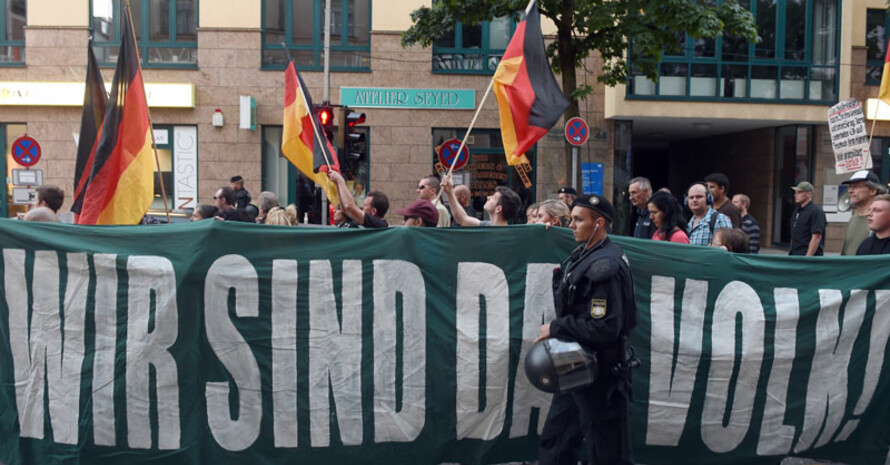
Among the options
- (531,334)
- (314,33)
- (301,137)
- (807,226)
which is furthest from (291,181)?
(531,334)

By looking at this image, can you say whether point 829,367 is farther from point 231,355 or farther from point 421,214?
point 231,355

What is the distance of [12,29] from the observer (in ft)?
60.1

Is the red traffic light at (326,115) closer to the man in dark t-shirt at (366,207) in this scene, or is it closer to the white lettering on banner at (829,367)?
the man in dark t-shirt at (366,207)

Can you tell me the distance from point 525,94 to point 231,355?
3.14 m

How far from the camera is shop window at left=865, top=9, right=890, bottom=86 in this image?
19578mm

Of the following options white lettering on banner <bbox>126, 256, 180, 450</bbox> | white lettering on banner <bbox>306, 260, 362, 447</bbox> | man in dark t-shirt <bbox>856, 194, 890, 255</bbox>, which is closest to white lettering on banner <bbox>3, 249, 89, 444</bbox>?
white lettering on banner <bbox>126, 256, 180, 450</bbox>

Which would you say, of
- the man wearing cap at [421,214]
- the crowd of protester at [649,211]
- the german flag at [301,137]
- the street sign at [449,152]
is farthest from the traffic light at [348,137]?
the man wearing cap at [421,214]

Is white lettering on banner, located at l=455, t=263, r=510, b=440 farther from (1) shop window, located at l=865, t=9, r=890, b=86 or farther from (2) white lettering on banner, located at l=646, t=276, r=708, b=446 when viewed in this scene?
(1) shop window, located at l=865, t=9, r=890, b=86

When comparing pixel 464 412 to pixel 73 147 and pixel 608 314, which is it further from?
pixel 73 147

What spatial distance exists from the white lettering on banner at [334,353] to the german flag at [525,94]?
2.06m

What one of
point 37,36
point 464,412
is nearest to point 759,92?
point 464,412

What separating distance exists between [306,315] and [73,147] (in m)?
16.1

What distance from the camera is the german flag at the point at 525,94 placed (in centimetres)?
612

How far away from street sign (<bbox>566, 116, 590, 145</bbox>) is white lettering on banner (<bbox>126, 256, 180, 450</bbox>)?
1035cm
